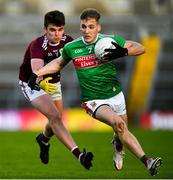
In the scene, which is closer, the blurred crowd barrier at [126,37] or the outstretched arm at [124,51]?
the outstretched arm at [124,51]

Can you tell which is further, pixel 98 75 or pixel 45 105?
pixel 45 105

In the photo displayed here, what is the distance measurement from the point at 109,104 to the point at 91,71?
0.53 metres

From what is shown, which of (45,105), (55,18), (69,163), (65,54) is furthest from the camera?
(69,163)

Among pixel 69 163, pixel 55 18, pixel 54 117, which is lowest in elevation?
pixel 69 163

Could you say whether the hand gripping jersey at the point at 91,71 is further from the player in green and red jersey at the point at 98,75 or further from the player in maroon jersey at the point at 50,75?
the player in maroon jersey at the point at 50,75

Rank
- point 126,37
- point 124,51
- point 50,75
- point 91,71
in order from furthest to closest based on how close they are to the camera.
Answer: point 126,37, point 50,75, point 91,71, point 124,51

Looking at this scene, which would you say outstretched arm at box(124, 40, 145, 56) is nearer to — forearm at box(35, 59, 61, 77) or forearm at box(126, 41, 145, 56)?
forearm at box(126, 41, 145, 56)

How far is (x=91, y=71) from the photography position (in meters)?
10.5

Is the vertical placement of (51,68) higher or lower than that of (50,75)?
higher

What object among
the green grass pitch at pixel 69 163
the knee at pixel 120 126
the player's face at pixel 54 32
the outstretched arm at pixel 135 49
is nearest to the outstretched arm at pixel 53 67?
the player's face at pixel 54 32

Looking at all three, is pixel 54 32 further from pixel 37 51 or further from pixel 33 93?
pixel 33 93

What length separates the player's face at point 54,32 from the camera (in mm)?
11102

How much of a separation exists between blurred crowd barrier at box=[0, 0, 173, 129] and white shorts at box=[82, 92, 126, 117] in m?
19.9

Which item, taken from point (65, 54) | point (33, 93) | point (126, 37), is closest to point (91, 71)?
point (65, 54)
